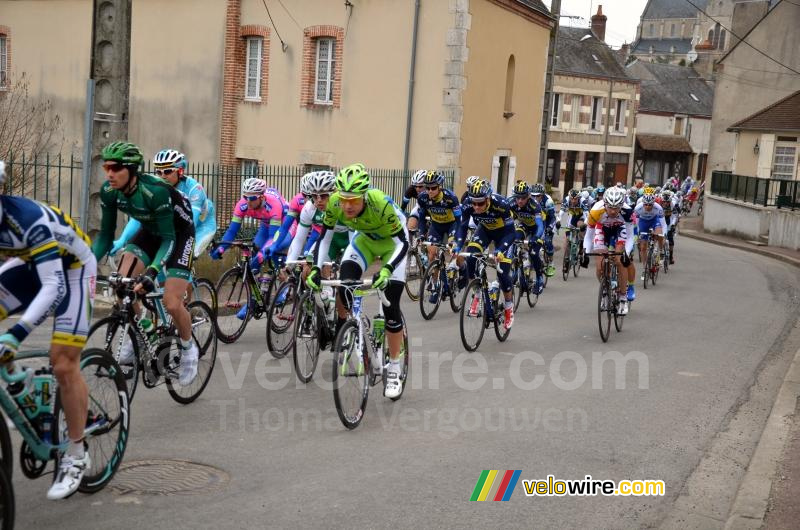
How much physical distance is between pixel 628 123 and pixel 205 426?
60824 millimetres

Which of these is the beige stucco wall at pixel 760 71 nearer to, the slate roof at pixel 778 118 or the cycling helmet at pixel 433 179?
the slate roof at pixel 778 118

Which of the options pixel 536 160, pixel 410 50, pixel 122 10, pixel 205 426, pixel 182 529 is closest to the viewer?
pixel 182 529

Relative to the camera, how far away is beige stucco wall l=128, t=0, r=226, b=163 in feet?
92.1

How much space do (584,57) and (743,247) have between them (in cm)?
3244

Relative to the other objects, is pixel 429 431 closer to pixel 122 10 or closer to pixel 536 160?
pixel 122 10

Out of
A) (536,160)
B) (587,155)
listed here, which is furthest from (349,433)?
(587,155)

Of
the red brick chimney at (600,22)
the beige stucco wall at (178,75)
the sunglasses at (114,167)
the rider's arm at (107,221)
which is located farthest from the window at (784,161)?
the sunglasses at (114,167)

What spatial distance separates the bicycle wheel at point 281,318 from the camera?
945cm

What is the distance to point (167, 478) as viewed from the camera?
605 centimetres

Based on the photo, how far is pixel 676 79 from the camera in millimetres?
78500

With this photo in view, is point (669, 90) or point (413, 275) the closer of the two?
point (413, 275)

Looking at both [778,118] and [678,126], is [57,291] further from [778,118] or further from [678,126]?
[678,126]

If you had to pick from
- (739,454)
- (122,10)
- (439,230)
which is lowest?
(739,454)

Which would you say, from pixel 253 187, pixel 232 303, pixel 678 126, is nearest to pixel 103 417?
pixel 232 303
